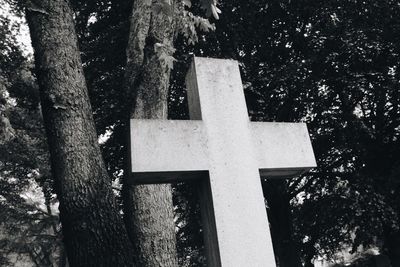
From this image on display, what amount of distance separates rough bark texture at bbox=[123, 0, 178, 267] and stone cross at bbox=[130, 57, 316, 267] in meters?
1.25

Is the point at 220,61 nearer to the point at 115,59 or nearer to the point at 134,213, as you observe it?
the point at 134,213

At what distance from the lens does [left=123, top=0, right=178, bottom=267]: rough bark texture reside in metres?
3.63

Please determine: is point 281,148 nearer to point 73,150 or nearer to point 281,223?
point 73,150

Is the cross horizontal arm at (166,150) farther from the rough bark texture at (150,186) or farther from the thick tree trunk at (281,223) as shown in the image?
the thick tree trunk at (281,223)

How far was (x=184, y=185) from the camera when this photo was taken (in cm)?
1082

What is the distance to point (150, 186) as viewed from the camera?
3.80 m

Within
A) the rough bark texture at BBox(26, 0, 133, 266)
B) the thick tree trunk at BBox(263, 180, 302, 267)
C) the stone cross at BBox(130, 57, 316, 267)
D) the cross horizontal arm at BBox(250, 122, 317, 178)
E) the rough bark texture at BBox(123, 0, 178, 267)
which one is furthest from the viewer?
the thick tree trunk at BBox(263, 180, 302, 267)

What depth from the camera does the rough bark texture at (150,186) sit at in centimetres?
363

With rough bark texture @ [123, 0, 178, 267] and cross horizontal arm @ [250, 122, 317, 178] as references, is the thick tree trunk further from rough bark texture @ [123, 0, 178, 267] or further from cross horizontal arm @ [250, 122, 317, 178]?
cross horizontal arm @ [250, 122, 317, 178]

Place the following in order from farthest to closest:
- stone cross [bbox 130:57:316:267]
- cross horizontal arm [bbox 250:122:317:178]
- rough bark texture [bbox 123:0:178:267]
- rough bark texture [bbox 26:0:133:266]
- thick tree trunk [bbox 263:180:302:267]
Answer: thick tree trunk [bbox 263:180:302:267] < rough bark texture [bbox 123:0:178:267] < rough bark texture [bbox 26:0:133:266] < cross horizontal arm [bbox 250:122:317:178] < stone cross [bbox 130:57:316:267]

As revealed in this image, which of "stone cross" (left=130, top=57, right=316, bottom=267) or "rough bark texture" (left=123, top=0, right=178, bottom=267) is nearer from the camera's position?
"stone cross" (left=130, top=57, right=316, bottom=267)

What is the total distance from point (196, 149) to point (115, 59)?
26.3 ft

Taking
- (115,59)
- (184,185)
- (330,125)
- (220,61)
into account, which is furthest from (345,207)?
(220,61)

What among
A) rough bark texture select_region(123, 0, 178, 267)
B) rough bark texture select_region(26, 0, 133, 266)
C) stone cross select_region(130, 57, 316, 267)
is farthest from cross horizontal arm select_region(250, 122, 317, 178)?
rough bark texture select_region(123, 0, 178, 267)
